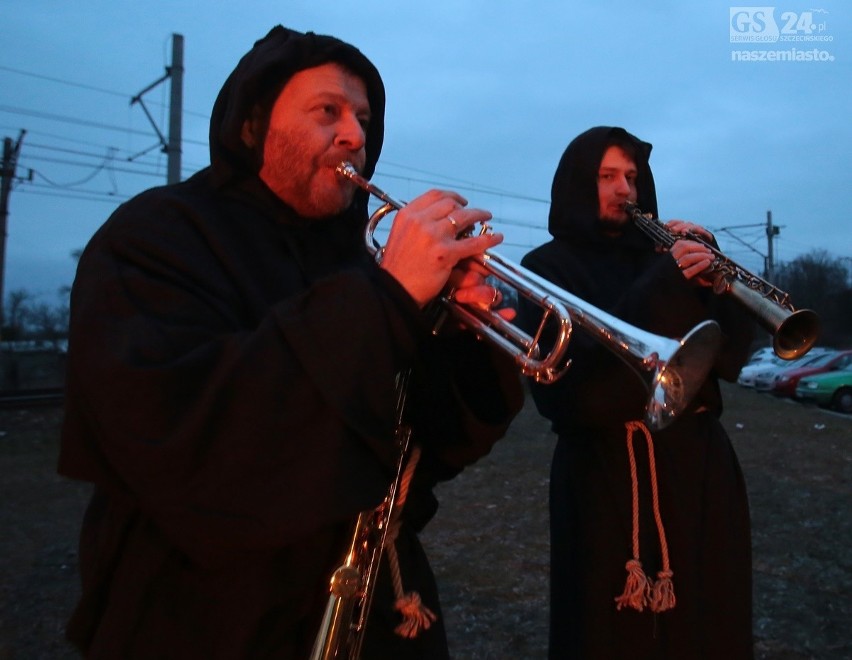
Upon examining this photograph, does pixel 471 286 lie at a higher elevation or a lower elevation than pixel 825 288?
lower

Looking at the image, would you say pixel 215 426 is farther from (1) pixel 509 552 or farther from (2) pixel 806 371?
(2) pixel 806 371

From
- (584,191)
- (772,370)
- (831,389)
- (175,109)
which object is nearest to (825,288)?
(772,370)

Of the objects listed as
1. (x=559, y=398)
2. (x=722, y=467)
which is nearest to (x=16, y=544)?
(x=559, y=398)

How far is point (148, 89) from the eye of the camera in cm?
1276

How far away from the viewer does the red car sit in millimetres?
18734

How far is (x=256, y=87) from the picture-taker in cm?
178

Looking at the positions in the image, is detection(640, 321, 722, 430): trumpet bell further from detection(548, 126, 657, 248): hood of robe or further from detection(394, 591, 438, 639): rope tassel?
detection(548, 126, 657, 248): hood of robe

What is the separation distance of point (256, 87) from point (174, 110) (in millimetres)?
11487

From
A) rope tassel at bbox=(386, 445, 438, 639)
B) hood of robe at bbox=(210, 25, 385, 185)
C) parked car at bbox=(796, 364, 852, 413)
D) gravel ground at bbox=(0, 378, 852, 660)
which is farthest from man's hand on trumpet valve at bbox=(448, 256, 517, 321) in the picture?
parked car at bbox=(796, 364, 852, 413)

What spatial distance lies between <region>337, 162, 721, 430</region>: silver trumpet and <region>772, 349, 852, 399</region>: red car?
19.2 metres

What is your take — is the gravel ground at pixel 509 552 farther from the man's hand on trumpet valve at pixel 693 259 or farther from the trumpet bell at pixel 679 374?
the trumpet bell at pixel 679 374

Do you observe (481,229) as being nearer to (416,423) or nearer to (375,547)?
(416,423)

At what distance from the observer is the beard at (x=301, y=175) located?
5.86 ft

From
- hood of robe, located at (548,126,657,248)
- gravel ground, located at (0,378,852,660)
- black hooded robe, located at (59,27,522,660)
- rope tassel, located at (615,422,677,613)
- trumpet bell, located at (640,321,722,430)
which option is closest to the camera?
black hooded robe, located at (59,27,522,660)
